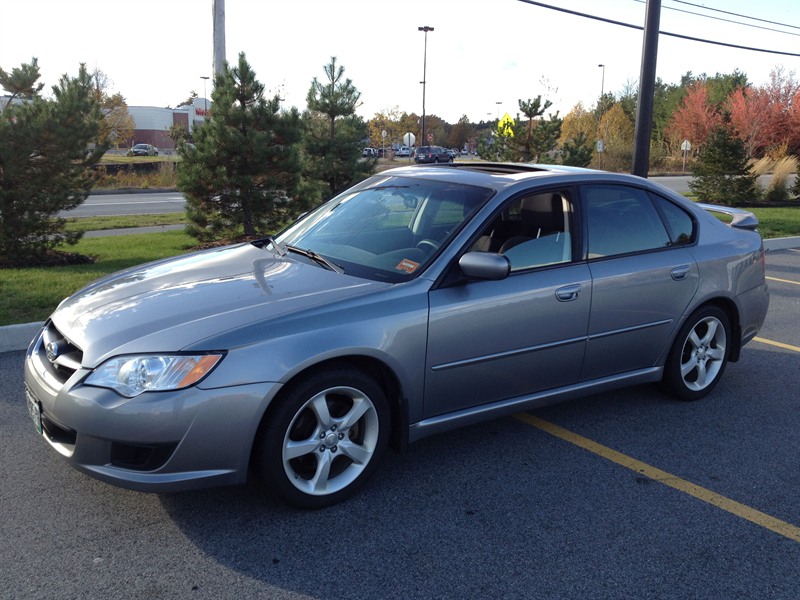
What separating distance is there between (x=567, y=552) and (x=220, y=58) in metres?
11.4

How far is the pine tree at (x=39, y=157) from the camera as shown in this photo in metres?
9.28

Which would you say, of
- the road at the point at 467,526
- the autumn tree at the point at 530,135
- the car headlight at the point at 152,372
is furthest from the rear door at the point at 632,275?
the autumn tree at the point at 530,135

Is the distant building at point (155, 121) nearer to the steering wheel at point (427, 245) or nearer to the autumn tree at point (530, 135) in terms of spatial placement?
the autumn tree at point (530, 135)

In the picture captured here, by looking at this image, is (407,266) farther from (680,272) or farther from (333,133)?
(333,133)

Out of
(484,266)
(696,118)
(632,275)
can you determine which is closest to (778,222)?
(632,275)

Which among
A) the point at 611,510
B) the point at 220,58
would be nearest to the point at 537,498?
the point at 611,510

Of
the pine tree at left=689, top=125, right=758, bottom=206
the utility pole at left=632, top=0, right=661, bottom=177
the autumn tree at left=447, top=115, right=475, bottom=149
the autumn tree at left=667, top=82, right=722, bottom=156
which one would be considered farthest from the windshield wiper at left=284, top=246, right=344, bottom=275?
the autumn tree at left=447, top=115, right=475, bottom=149

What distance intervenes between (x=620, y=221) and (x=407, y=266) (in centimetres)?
162

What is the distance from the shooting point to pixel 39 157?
966 cm

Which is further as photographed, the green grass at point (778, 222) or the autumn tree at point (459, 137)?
the autumn tree at point (459, 137)

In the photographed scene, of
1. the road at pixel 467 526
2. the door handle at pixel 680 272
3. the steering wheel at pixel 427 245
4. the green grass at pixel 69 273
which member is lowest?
the road at pixel 467 526

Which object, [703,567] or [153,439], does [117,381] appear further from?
[703,567]

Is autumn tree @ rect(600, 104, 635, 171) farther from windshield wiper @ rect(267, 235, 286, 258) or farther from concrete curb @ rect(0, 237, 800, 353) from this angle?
windshield wiper @ rect(267, 235, 286, 258)

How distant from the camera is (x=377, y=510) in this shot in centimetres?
365
